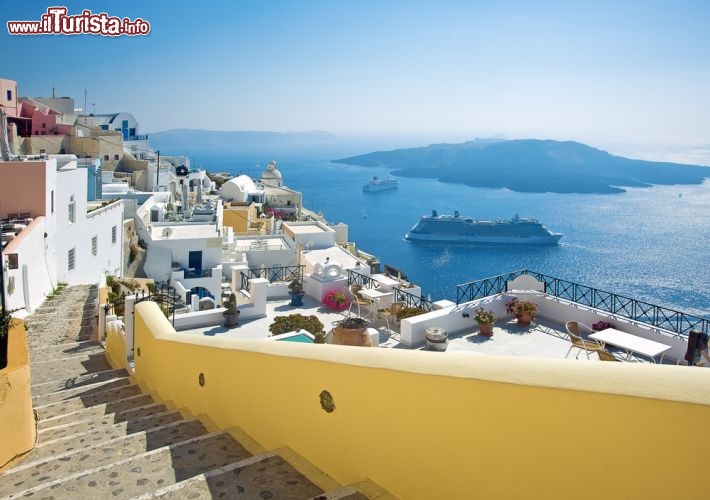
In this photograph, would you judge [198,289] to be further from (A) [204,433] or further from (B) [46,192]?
(A) [204,433]

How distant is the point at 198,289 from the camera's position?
23.6 meters

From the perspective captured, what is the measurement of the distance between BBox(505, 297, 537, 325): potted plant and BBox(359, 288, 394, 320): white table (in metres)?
2.44

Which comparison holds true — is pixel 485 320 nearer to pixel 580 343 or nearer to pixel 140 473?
pixel 580 343

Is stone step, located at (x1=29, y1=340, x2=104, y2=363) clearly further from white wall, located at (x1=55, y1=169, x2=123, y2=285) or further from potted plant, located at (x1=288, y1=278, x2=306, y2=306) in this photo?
white wall, located at (x1=55, y1=169, x2=123, y2=285)

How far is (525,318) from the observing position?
33.8ft

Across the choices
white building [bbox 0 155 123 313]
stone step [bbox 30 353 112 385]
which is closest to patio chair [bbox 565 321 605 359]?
stone step [bbox 30 353 112 385]

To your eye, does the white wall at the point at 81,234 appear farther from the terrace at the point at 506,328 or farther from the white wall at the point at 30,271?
the terrace at the point at 506,328

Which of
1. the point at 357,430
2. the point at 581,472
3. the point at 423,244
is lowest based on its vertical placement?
the point at 423,244

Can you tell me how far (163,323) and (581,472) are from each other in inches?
215

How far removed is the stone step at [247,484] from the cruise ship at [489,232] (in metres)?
73.6

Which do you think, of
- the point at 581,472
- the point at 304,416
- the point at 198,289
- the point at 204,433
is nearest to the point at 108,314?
the point at 204,433

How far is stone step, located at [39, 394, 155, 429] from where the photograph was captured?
18.6ft

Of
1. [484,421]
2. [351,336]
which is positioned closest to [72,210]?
[351,336]

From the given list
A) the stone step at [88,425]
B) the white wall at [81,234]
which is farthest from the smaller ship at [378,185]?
the stone step at [88,425]
